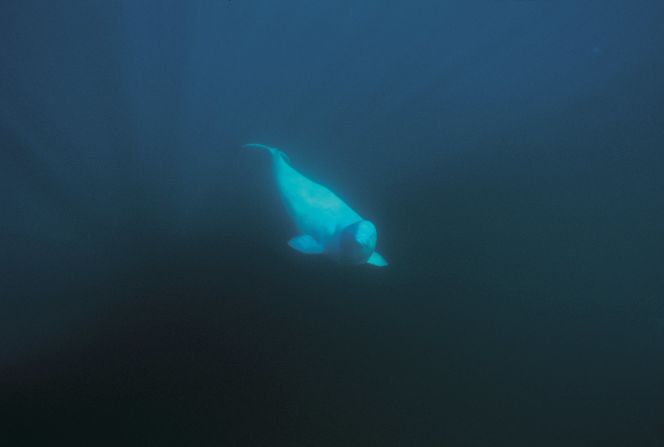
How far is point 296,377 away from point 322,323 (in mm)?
699

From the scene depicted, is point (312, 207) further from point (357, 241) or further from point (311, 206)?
point (357, 241)

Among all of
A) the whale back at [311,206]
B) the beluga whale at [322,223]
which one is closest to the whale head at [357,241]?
the beluga whale at [322,223]

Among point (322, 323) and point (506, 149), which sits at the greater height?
point (506, 149)

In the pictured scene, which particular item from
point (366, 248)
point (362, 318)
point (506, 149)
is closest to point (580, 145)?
point (506, 149)

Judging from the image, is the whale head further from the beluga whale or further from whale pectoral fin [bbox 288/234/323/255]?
whale pectoral fin [bbox 288/234/323/255]

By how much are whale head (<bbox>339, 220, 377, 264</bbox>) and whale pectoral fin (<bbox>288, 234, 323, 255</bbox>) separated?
238 millimetres

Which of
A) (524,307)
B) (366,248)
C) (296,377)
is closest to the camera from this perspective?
(366,248)

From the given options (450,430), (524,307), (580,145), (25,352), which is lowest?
(25,352)

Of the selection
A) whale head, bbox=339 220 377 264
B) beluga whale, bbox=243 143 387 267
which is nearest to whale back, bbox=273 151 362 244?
beluga whale, bbox=243 143 387 267

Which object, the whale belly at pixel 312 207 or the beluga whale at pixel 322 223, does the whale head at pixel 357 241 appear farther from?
the whale belly at pixel 312 207

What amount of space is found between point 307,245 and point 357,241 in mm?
652

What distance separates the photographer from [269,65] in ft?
18.5

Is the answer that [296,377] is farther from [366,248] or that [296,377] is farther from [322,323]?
[366,248]

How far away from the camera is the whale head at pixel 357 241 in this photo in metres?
2.91
